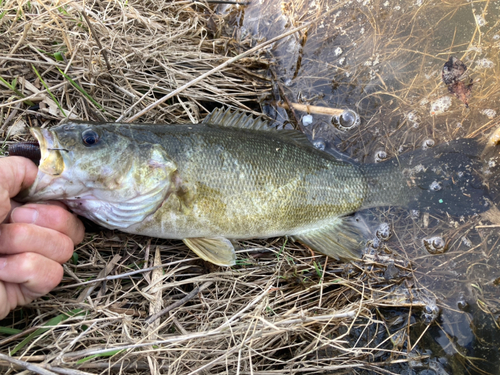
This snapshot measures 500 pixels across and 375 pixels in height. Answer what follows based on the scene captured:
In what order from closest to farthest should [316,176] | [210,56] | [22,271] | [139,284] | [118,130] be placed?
[22,271], [118,130], [139,284], [316,176], [210,56]

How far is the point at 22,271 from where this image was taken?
195cm

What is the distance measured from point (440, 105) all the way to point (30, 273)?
4.07 meters

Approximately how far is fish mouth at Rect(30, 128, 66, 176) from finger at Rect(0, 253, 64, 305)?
0.56m

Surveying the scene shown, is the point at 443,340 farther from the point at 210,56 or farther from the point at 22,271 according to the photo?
the point at 210,56

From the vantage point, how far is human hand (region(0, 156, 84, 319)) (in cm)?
195

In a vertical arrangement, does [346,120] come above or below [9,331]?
above

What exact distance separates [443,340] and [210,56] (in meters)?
3.70

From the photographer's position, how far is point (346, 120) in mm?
3549

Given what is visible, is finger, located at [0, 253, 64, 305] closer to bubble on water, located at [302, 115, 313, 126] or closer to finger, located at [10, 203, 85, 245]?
finger, located at [10, 203, 85, 245]

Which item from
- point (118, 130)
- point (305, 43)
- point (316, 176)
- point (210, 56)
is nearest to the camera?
point (118, 130)

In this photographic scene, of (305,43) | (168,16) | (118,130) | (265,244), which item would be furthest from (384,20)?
(118,130)

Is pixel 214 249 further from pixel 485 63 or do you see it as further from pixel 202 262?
pixel 485 63

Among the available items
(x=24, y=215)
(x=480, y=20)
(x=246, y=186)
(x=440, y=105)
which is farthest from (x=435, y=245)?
Answer: (x=24, y=215)

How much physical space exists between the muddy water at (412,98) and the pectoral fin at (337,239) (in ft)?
1.05
